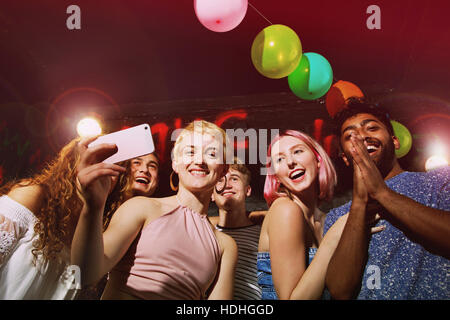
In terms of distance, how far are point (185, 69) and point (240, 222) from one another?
198cm

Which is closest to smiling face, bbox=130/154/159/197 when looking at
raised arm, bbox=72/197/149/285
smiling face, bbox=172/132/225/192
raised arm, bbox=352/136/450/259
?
smiling face, bbox=172/132/225/192

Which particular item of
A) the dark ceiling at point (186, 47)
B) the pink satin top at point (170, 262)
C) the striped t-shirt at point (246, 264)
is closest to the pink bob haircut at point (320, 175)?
the striped t-shirt at point (246, 264)

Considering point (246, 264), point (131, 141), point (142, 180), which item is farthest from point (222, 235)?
point (142, 180)

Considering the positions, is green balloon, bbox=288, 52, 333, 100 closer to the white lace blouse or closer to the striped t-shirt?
the striped t-shirt

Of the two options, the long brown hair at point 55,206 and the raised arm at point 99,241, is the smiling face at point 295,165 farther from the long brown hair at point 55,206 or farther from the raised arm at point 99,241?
the long brown hair at point 55,206

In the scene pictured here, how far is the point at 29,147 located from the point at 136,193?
194 cm

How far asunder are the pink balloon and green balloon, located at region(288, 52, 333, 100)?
0.64 m

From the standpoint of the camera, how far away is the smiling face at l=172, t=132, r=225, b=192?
212 centimetres

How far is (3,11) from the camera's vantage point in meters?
3.13
